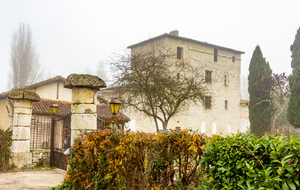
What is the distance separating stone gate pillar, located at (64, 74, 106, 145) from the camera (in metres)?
6.76

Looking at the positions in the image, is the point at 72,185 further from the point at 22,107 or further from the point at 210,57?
the point at 210,57

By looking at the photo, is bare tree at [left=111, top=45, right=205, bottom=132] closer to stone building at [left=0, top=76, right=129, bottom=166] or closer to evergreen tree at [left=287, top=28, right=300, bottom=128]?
stone building at [left=0, top=76, right=129, bottom=166]

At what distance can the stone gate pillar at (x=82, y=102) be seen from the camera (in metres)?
6.76

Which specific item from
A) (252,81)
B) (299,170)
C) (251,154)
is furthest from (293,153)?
(252,81)

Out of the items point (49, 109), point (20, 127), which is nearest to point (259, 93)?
point (49, 109)

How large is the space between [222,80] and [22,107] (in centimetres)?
2371

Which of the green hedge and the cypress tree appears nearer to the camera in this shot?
the green hedge

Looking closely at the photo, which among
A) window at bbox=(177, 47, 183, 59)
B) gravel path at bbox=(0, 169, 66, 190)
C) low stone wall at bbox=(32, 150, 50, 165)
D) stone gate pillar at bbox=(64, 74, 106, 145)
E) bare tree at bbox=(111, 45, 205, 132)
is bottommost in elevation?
gravel path at bbox=(0, 169, 66, 190)

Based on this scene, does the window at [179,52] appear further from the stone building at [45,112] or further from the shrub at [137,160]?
the shrub at [137,160]

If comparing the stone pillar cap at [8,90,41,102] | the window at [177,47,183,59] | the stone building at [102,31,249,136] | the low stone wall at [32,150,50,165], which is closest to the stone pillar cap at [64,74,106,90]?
the stone pillar cap at [8,90,41,102]

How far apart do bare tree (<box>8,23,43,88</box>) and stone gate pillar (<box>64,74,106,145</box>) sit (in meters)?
29.5

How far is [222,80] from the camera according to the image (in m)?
31.4

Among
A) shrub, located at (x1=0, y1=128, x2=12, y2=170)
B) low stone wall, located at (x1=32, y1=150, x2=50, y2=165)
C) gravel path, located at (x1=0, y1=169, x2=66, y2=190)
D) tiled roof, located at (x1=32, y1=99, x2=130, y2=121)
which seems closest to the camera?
gravel path, located at (x1=0, y1=169, x2=66, y2=190)

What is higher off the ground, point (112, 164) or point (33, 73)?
point (33, 73)
